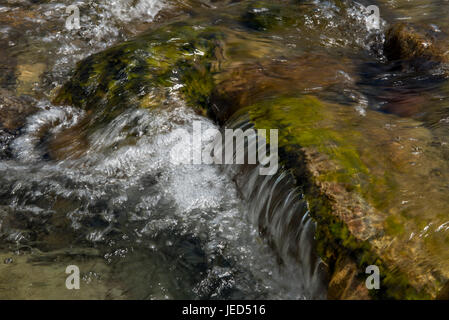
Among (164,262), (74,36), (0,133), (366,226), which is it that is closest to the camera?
(366,226)

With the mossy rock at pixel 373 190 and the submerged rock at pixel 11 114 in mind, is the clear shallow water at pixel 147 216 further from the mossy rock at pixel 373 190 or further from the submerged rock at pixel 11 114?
the mossy rock at pixel 373 190

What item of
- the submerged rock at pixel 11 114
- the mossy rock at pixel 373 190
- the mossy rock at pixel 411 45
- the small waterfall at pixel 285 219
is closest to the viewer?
the mossy rock at pixel 373 190

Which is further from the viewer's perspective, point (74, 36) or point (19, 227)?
point (74, 36)

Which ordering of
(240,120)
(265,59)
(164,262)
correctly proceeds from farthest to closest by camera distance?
(265,59) < (240,120) < (164,262)

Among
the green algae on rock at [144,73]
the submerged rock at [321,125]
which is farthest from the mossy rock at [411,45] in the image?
the green algae on rock at [144,73]

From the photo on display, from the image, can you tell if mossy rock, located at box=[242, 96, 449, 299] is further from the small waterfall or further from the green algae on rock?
the green algae on rock

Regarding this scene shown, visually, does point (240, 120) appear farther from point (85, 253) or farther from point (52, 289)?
point (52, 289)

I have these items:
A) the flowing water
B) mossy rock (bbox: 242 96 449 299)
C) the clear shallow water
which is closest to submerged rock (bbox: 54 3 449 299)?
mossy rock (bbox: 242 96 449 299)

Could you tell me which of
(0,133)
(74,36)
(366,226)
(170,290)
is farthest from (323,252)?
(74,36)
